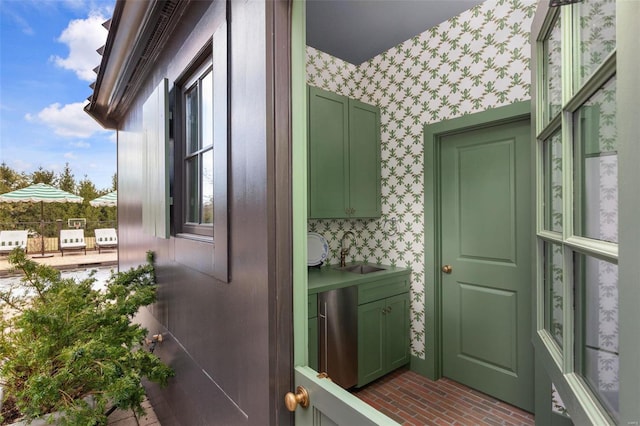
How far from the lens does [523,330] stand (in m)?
2.21

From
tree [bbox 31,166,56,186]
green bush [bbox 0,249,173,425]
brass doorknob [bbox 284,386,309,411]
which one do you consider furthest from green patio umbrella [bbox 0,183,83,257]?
brass doorknob [bbox 284,386,309,411]

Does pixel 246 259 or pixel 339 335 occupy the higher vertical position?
pixel 246 259

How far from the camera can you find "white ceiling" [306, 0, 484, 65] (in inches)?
91.5

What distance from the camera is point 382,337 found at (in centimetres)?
255

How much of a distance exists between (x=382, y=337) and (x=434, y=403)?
0.59 m

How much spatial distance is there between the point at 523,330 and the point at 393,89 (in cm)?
235

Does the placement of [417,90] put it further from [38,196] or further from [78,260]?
[78,260]

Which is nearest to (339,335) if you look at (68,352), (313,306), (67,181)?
(313,306)

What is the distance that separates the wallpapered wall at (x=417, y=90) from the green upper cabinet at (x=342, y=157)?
16 centimetres

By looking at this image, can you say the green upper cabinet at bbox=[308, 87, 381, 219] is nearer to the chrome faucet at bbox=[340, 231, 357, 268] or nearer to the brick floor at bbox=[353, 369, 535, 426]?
the chrome faucet at bbox=[340, 231, 357, 268]

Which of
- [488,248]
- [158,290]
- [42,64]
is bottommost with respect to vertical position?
[158,290]

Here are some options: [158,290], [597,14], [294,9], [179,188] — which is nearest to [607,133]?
[597,14]

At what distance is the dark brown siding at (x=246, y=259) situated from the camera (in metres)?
0.99

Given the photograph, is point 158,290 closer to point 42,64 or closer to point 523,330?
point 523,330
